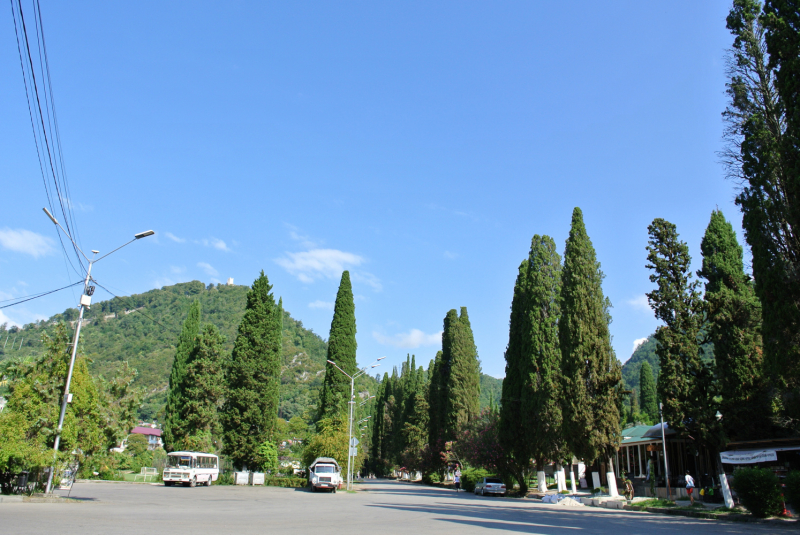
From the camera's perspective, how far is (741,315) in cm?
2189

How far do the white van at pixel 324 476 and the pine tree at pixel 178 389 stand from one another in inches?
606

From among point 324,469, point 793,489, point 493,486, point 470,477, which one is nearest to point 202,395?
point 324,469

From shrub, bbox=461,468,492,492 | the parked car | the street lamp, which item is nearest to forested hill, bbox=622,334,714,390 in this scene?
shrub, bbox=461,468,492,492

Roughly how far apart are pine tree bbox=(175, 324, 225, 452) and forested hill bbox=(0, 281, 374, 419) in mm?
55070

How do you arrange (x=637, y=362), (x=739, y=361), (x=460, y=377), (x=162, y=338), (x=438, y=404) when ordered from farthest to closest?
(x=162, y=338) < (x=637, y=362) < (x=438, y=404) < (x=460, y=377) < (x=739, y=361)

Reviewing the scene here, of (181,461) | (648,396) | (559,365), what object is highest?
(648,396)

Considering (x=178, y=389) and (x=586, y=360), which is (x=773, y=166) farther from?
(x=178, y=389)

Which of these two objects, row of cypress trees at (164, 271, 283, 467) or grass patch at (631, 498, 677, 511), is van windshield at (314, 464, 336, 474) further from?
grass patch at (631, 498, 677, 511)

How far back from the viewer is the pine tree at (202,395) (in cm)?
4059

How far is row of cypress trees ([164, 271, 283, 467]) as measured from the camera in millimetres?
37469

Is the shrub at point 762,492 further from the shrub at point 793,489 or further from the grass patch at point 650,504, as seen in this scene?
the grass patch at point 650,504

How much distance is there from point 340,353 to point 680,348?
93.2 feet

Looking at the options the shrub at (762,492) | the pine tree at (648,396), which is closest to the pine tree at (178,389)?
the shrub at (762,492)

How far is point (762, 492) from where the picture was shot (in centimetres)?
1577
